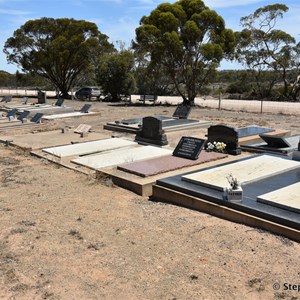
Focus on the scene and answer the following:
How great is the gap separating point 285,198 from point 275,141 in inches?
174

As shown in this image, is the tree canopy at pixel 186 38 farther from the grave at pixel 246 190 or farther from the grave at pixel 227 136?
the grave at pixel 246 190

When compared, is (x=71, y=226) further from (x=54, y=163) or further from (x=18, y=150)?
(x=18, y=150)

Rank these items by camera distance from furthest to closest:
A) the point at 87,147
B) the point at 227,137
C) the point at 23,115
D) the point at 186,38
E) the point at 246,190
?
1. the point at 186,38
2. the point at 23,115
3. the point at 87,147
4. the point at 227,137
5. the point at 246,190

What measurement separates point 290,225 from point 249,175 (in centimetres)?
187

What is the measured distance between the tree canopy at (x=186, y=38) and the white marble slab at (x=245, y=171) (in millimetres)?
17098

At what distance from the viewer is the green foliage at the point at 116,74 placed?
2853 cm

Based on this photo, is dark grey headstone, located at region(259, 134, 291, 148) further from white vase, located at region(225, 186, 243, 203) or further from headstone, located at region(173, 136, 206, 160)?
white vase, located at region(225, 186, 243, 203)

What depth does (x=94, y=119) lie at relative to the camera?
56.9 ft

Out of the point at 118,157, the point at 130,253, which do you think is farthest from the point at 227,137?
the point at 130,253

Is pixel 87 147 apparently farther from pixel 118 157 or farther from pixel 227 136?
pixel 227 136

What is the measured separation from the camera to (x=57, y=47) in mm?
31156

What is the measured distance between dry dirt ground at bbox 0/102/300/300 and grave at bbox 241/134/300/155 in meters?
4.13

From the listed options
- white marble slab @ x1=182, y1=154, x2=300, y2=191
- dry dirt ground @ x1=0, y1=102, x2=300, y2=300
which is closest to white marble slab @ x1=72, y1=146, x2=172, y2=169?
dry dirt ground @ x1=0, y1=102, x2=300, y2=300

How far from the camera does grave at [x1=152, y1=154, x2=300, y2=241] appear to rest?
15.4ft
